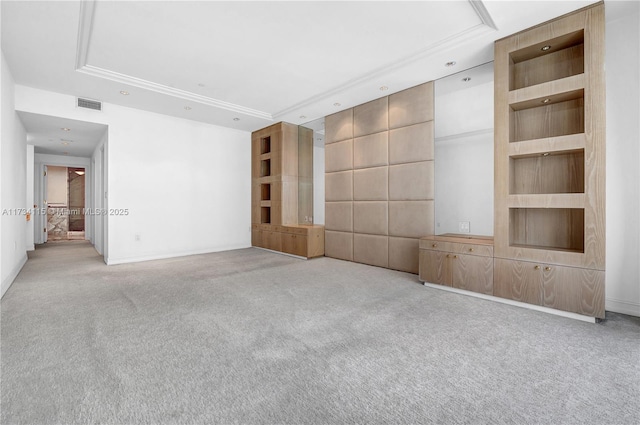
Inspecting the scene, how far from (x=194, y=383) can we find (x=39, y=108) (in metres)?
5.68

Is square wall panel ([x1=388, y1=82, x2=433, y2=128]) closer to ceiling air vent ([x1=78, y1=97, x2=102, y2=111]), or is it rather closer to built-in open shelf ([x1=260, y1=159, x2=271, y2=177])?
built-in open shelf ([x1=260, y1=159, x2=271, y2=177])

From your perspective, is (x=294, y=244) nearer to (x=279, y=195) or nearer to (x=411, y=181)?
(x=279, y=195)

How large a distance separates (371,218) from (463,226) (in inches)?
59.2

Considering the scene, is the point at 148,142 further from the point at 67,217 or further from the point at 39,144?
→ the point at 67,217

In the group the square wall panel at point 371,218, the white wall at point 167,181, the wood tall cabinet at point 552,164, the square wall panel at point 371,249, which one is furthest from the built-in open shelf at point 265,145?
the wood tall cabinet at point 552,164

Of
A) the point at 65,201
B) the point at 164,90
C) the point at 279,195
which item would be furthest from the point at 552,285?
the point at 65,201

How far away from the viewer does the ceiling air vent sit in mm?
5125

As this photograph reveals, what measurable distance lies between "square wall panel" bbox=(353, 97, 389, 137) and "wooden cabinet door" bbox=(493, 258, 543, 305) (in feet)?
9.28

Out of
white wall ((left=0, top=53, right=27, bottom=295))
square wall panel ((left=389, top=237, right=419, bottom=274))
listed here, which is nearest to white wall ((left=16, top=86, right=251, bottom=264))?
white wall ((left=0, top=53, right=27, bottom=295))

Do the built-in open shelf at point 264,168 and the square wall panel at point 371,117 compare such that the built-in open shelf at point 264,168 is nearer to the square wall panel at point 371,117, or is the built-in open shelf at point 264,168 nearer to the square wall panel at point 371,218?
the square wall panel at point 371,117

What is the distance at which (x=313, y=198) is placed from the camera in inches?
283

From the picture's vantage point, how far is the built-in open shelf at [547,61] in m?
3.05

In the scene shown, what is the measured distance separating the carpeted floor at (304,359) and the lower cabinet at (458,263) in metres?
0.22

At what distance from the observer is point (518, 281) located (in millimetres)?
3146
